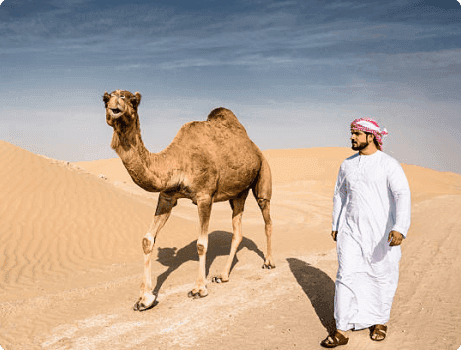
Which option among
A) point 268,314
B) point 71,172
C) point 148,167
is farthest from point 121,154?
point 71,172

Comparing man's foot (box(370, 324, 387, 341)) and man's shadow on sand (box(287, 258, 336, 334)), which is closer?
man's foot (box(370, 324, 387, 341))

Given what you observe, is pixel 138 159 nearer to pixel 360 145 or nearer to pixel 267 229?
pixel 360 145

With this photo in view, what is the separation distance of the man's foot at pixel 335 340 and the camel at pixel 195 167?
2413mm

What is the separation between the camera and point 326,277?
722 centimetres

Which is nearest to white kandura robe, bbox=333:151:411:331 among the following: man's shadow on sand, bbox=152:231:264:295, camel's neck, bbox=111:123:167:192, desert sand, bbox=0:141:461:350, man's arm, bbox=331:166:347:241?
A: man's arm, bbox=331:166:347:241

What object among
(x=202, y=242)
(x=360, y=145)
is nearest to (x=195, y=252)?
(x=202, y=242)

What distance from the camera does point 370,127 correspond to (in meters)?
4.70

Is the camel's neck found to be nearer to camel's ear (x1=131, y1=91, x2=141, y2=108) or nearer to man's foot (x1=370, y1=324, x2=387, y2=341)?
camel's ear (x1=131, y1=91, x2=141, y2=108)

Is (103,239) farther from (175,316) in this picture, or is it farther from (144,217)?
(175,316)

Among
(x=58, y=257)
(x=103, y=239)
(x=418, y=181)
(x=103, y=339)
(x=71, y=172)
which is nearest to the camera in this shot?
(x=103, y=339)

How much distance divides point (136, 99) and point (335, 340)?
3999mm

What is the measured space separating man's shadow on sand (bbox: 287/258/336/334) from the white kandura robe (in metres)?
0.46

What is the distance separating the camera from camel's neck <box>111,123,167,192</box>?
16.9ft

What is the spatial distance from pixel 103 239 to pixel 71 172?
5.18 m
